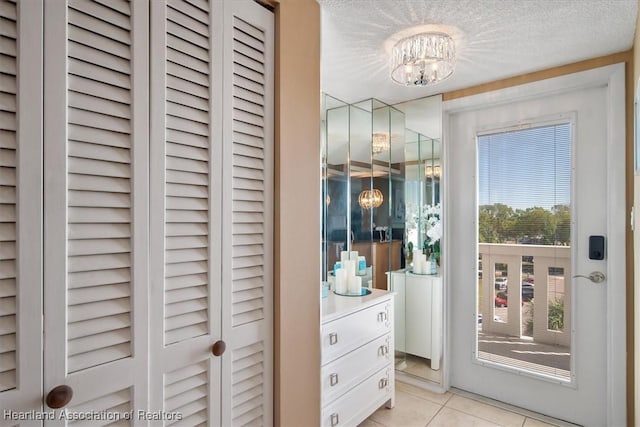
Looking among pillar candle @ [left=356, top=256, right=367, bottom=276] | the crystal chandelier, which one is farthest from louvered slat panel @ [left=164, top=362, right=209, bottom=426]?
the crystal chandelier

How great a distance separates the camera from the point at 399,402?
248 cm

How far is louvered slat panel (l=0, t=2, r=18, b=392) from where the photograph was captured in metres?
0.83

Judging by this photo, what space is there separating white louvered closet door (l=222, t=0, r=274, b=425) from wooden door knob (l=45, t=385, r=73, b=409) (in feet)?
1.57

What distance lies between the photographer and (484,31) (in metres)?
1.74

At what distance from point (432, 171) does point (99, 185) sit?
7.42ft

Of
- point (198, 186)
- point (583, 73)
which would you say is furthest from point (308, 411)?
point (583, 73)

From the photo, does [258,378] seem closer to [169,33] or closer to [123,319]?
[123,319]

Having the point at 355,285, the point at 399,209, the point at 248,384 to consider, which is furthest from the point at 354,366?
the point at 399,209

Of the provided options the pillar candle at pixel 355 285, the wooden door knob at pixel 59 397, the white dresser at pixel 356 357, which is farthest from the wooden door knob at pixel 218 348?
the pillar candle at pixel 355 285

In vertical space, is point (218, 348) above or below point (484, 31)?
Answer: below

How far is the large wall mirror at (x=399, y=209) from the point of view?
2498 mm

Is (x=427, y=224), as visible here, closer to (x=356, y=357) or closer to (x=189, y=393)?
(x=356, y=357)

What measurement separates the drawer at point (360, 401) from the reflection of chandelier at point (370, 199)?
1118mm

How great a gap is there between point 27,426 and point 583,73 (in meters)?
2.89
